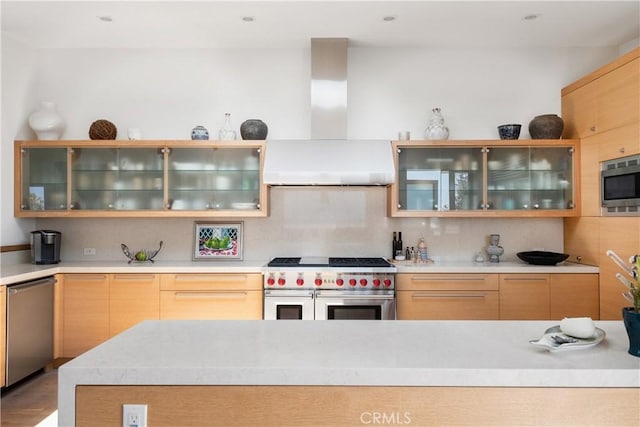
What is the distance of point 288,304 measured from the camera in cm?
344

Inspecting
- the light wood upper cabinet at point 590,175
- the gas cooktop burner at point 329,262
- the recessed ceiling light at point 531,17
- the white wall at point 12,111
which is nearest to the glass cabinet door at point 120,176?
the white wall at point 12,111

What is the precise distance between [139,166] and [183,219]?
0.65 meters

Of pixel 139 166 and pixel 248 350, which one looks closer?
pixel 248 350

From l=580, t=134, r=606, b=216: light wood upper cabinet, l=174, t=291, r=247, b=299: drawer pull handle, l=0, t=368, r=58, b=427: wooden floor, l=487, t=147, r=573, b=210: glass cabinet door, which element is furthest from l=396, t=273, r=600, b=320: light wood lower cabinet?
l=0, t=368, r=58, b=427: wooden floor


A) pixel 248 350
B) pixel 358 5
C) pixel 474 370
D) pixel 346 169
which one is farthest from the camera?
pixel 346 169

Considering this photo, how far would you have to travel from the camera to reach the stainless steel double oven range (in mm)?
3428

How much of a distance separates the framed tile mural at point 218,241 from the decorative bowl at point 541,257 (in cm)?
268

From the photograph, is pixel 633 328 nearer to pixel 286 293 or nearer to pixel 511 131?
pixel 286 293

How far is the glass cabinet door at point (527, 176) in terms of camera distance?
3836mm

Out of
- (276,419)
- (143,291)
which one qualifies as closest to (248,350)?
(276,419)

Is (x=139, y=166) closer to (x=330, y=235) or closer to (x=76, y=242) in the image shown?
(x=76, y=242)

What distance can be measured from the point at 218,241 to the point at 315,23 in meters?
2.20

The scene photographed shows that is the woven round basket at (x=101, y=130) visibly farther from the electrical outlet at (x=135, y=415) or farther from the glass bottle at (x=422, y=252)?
the electrical outlet at (x=135, y=415)

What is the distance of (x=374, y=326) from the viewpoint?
67.8 inches
